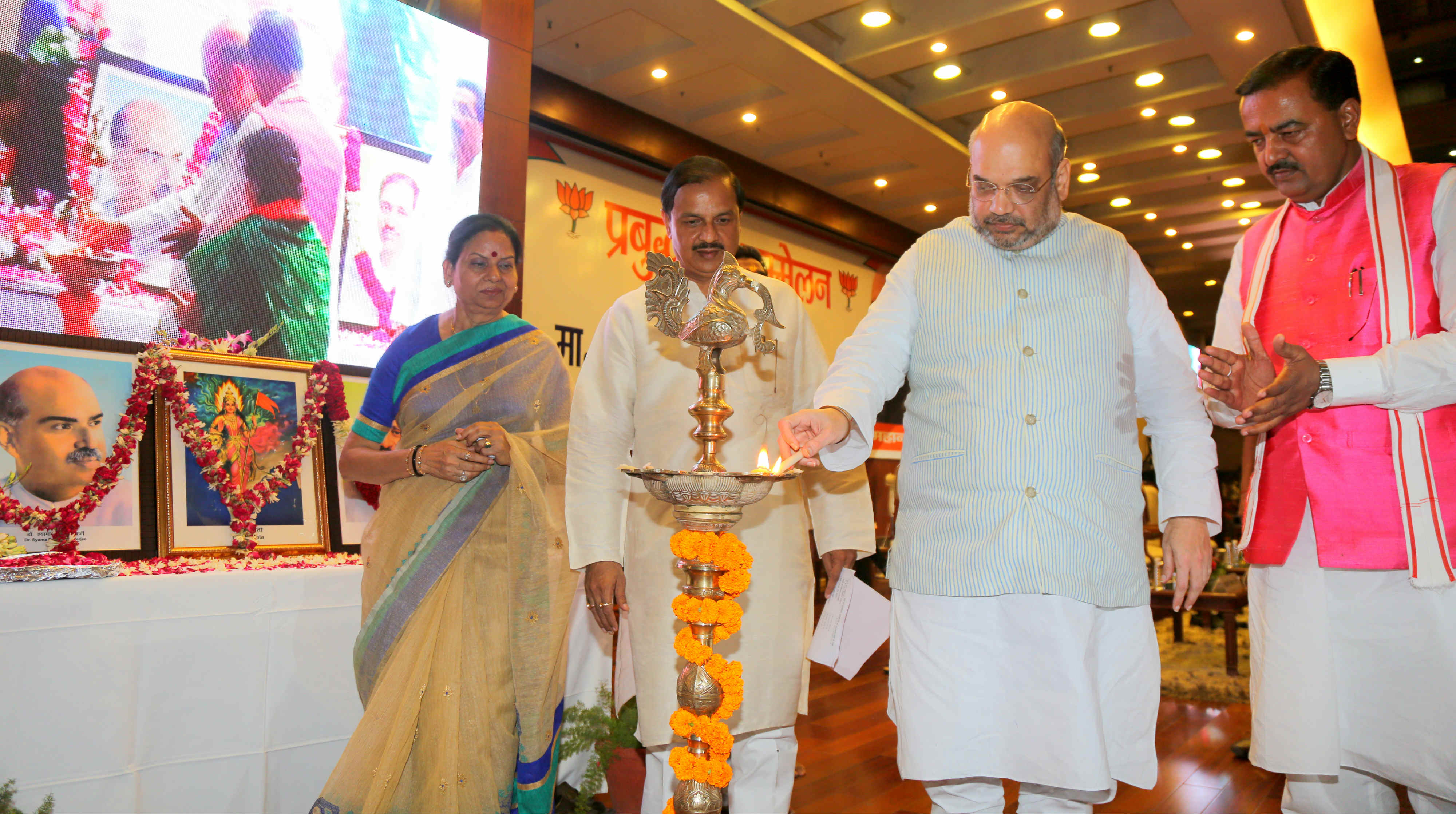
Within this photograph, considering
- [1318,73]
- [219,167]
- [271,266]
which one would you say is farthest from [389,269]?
[1318,73]

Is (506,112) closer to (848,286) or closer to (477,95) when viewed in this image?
(477,95)

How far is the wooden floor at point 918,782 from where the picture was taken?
3152 millimetres

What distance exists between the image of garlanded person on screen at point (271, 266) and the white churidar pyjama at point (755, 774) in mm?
1827

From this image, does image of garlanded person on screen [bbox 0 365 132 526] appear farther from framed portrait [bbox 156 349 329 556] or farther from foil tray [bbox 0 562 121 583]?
foil tray [bbox 0 562 121 583]

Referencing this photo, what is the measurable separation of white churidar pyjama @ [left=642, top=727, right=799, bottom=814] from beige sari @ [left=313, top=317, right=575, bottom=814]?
0.40m

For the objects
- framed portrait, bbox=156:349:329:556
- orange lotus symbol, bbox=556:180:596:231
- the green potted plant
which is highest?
orange lotus symbol, bbox=556:180:596:231

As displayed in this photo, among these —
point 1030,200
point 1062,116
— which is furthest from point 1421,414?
point 1062,116

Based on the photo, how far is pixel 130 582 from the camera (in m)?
2.24

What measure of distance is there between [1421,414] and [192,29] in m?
3.52

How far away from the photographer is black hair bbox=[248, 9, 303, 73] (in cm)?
299

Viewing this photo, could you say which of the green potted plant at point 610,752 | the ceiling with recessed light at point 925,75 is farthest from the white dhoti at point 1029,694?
the ceiling with recessed light at point 925,75

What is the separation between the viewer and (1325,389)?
1862 millimetres

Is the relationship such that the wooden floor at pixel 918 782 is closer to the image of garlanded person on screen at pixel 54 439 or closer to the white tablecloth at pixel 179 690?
the white tablecloth at pixel 179 690

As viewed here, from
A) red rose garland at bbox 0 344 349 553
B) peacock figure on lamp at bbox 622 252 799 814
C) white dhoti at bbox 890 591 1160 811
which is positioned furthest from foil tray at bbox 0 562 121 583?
white dhoti at bbox 890 591 1160 811
